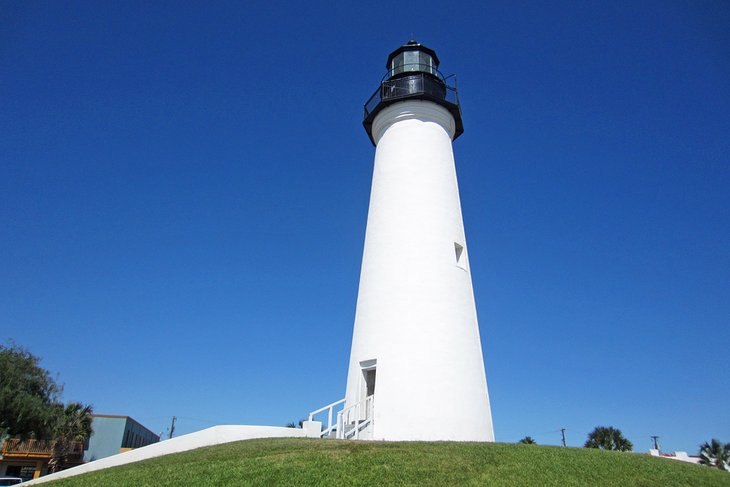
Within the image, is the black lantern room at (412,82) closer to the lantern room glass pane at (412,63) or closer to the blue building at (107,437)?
the lantern room glass pane at (412,63)

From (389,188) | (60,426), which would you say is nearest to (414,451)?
(389,188)

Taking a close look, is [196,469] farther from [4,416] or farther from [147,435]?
[147,435]

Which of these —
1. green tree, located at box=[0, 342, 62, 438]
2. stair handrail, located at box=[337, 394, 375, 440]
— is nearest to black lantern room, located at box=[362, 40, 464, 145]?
stair handrail, located at box=[337, 394, 375, 440]

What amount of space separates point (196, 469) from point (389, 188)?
1104 cm

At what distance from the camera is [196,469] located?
31.0 ft

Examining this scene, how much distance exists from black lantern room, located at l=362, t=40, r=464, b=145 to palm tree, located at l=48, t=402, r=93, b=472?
29.8 metres

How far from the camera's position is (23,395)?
2705 cm

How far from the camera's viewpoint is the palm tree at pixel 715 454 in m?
28.6

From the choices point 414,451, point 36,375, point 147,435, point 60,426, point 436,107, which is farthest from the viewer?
point 147,435

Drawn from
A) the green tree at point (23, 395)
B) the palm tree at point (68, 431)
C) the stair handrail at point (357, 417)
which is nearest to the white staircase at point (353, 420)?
→ the stair handrail at point (357, 417)

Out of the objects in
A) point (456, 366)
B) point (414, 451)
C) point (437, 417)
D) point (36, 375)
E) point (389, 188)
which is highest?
point (389, 188)

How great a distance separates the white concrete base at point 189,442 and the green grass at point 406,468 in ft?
6.10

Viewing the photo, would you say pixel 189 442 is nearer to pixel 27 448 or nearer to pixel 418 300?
pixel 418 300

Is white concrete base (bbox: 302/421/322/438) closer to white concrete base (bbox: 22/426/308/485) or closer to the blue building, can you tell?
white concrete base (bbox: 22/426/308/485)
